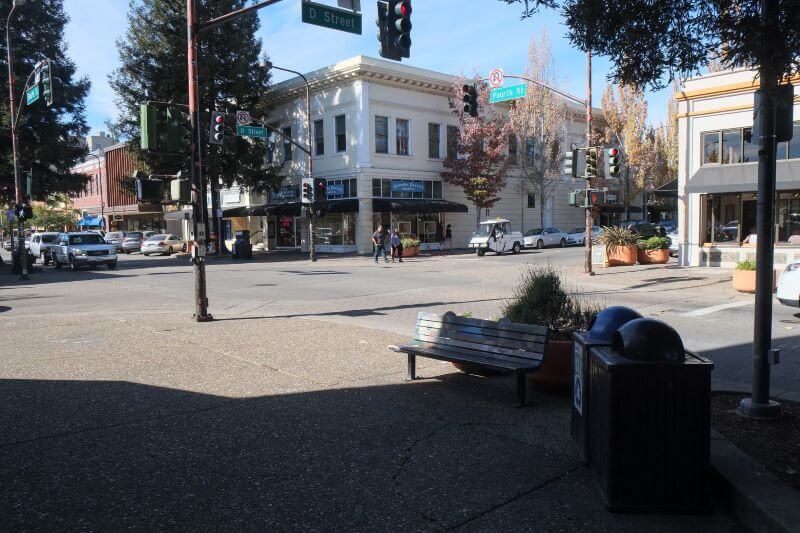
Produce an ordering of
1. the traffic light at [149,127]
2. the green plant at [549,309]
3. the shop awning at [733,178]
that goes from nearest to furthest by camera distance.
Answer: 1. the green plant at [549,309]
2. the traffic light at [149,127]
3. the shop awning at [733,178]

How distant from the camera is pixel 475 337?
654 centimetres

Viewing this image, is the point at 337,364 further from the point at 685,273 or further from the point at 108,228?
the point at 108,228

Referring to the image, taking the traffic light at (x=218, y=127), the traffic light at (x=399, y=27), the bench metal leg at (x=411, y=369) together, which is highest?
the traffic light at (x=399, y=27)

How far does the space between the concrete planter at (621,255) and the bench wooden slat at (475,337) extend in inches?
707

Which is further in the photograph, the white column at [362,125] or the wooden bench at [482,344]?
the white column at [362,125]

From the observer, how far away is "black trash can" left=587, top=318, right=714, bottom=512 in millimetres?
3674

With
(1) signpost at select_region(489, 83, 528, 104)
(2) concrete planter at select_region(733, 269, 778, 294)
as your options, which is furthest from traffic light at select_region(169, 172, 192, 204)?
(2) concrete planter at select_region(733, 269, 778, 294)

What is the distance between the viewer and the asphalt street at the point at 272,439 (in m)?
3.73

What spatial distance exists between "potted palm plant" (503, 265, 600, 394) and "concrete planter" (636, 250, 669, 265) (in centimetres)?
1801

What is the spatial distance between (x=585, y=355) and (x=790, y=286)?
9.29m

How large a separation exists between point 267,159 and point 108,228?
37253mm

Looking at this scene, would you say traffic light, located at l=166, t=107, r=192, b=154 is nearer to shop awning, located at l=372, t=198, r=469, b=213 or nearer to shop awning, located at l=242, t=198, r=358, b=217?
shop awning, located at l=242, t=198, r=358, b=217

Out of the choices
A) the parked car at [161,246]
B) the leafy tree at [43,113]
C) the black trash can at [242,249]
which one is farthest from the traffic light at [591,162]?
the parked car at [161,246]

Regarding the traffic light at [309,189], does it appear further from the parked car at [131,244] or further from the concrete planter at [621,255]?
the parked car at [131,244]
